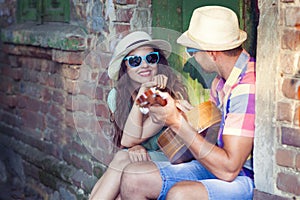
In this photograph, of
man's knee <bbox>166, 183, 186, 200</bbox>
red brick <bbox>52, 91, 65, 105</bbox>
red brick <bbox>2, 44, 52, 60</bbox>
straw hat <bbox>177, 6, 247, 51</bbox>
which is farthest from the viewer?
red brick <bbox>2, 44, 52, 60</bbox>

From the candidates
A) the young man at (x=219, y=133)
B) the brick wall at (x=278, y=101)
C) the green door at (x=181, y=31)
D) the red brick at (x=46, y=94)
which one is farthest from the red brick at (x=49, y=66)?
the brick wall at (x=278, y=101)

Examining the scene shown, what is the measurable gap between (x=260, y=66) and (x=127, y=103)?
1.10 metres

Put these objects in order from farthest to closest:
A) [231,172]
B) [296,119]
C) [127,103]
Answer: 1. [127,103]
2. [231,172]
3. [296,119]

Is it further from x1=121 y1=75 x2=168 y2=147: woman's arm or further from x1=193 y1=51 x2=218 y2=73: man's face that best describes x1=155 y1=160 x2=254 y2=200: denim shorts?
x1=193 y1=51 x2=218 y2=73: man's face

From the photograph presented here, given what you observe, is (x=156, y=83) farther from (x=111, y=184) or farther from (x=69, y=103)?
(x=69, y=103)

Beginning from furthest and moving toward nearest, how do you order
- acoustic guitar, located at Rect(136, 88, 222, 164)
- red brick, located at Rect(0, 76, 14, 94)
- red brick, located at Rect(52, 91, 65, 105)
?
red brick, located at Rect(0, 76, 14, 94), red brick, located at Rect(52, 91, 65, 105), acoustic guitar, located at Rect(136, 88, 222, 164)

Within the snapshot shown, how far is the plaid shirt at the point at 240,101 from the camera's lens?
3.71 meters

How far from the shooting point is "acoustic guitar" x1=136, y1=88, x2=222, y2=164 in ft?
12.9

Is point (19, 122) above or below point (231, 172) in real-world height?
below

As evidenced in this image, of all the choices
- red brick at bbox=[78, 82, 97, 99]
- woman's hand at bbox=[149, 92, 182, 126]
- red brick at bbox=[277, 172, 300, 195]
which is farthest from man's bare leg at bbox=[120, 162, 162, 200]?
red brick at bbox=[78, 82, 97, 99]

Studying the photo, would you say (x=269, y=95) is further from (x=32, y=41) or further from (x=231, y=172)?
(x=32, y=41)

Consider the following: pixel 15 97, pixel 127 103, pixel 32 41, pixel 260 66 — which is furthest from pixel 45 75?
pixel 260 66

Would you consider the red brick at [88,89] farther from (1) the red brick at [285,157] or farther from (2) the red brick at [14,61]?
(1) the red brick at [285,157]

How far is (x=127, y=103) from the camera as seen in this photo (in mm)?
4496
